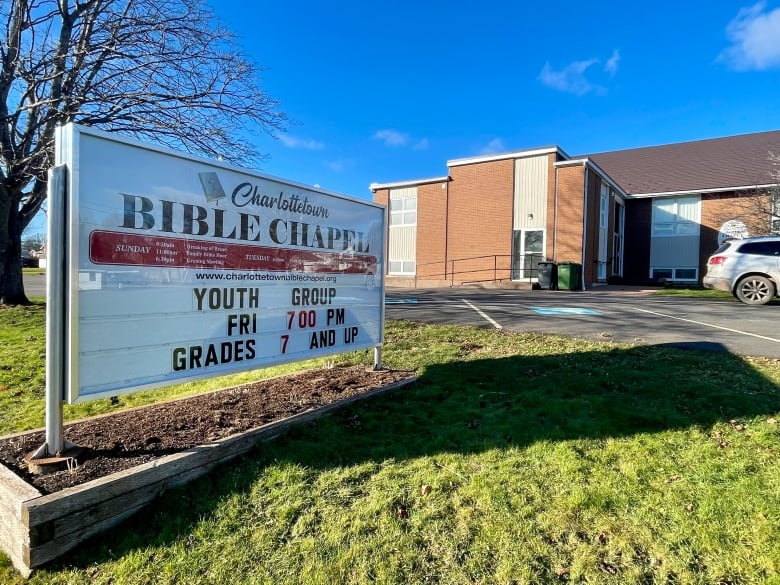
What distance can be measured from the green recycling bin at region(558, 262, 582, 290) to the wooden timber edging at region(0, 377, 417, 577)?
19.0 m

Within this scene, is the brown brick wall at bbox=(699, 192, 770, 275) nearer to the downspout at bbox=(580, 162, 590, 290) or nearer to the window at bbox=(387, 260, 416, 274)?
the downspout at bbox=(580, 162, 590, 290)

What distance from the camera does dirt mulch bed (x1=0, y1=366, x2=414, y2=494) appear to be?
2916mm

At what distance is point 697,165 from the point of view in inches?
1155

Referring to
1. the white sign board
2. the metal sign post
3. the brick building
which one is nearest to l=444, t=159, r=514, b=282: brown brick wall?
the brick building

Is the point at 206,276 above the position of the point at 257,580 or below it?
above

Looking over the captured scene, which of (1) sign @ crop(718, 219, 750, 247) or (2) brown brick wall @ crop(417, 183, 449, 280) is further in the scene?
(2) brown brick wall @ crop(417, 183, 449, 280)

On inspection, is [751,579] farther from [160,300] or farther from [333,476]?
[160,300]

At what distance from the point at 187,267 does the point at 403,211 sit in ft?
78.6

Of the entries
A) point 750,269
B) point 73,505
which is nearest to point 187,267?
point 73,505

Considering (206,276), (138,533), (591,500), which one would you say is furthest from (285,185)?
(591,500)

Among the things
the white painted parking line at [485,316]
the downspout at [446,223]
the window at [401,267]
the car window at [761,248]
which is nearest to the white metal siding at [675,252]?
the downspout at [446,223]

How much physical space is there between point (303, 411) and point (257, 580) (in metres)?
1.81

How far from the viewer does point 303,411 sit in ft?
13.4

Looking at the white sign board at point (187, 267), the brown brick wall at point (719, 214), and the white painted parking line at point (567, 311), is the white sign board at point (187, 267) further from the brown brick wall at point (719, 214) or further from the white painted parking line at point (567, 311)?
the brown brick wall at point (719, 214)
